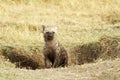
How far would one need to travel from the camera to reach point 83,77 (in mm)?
7883

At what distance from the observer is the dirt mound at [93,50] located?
1110cm

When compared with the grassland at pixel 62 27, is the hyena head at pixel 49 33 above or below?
above

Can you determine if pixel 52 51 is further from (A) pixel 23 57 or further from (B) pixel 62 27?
(B) pixel 62 27

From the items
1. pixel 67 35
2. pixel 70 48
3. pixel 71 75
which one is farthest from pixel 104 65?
pixel 67 35

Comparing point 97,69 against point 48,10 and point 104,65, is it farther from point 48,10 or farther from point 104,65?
point 48,10

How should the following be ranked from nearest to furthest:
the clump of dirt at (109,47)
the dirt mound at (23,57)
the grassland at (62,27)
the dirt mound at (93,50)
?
the grassland at (62,27) → the clump of dirt at (109,47) → the dirt mound at (23,57) → the dirt mound at (93,50)

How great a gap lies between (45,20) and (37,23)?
881mm

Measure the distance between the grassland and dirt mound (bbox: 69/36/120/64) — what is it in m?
0.18

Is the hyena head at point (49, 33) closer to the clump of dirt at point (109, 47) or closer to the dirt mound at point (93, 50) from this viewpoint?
the dirt mound at point (93, 50)

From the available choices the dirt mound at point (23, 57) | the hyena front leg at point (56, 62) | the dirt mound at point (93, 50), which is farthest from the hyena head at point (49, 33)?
the dirt mound at point (93, 50)

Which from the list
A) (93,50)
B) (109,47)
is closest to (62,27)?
(93,50)

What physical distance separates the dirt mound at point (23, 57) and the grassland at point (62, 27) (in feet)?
0.42

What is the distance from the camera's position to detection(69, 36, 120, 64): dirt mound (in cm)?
1110

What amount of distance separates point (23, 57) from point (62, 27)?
342cm
